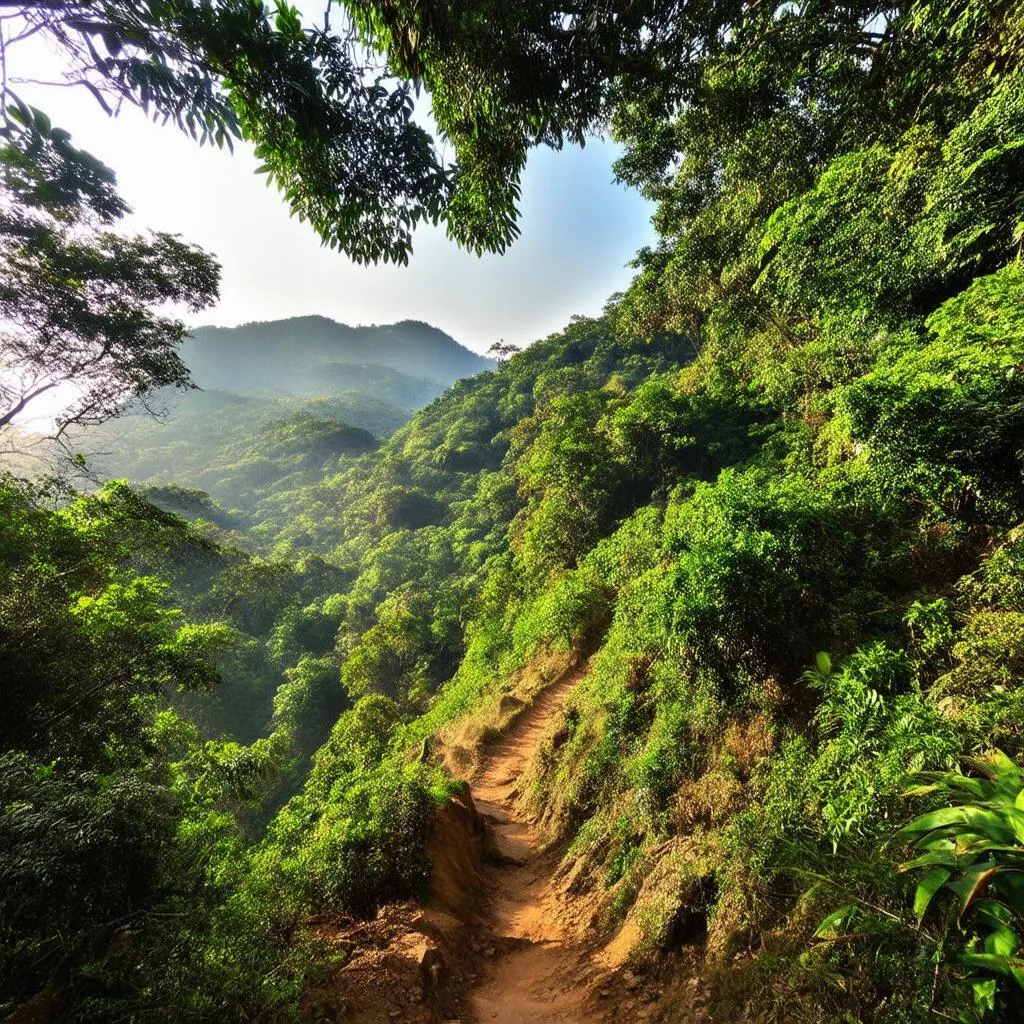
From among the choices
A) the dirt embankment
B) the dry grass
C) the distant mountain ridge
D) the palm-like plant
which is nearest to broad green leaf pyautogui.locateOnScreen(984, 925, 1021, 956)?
the palm-like plant

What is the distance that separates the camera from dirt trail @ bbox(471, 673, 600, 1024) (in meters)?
5.11

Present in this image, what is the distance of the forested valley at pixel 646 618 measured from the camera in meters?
3.13

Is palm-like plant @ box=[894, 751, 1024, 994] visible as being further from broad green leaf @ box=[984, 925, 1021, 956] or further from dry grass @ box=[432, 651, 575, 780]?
dry grass @ box=[432, 651, 575, 780]

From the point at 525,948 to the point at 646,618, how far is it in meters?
5.42

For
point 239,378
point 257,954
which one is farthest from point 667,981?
point 239,378

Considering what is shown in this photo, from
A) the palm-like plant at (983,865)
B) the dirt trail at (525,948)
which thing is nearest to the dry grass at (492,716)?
the dirt trail at (525,948)

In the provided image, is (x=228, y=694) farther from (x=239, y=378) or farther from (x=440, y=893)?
(x=239, y=378)

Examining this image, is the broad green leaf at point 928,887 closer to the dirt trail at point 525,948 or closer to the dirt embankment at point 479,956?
the dirt embankment at point 479,956

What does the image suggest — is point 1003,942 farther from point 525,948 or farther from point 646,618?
point 646,618

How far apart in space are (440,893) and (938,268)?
39.5ft

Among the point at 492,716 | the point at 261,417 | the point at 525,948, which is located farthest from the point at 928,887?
the point at 261,417

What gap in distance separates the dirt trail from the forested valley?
147 millimetres

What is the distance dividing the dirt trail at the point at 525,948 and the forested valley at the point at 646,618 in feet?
0.48

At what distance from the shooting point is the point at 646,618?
31.0ft
